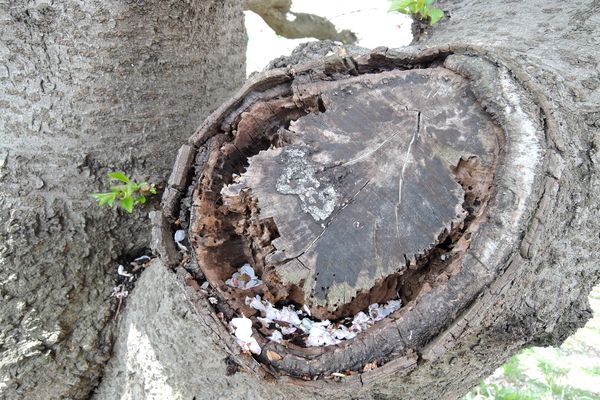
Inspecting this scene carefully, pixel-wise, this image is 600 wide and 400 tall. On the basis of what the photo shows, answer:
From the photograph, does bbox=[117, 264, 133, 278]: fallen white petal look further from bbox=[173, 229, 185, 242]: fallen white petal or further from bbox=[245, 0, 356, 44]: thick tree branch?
bbox=[245, 0, 356, 44]: thick tree branch

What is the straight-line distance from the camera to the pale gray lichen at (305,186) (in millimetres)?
938

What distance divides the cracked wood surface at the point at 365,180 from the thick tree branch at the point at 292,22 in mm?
3589

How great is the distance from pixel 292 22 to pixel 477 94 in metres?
3.88

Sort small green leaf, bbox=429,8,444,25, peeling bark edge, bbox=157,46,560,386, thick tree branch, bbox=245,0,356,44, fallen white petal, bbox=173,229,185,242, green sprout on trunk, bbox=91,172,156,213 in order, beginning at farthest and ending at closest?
thick tree branch, bbox=245,0,356,44 → small green leaf, bbox=429,8,444,25 → green sprout on trunk, bbox=91,172,156,213 → fallen white petal, bbox=173,229,185,242 → peeling bark edge, bbox=157,46,560,386

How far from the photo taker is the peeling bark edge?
86cm

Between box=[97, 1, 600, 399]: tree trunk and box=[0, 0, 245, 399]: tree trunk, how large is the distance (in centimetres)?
47

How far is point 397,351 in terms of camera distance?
0.87 metres

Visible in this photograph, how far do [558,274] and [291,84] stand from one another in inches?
27.3

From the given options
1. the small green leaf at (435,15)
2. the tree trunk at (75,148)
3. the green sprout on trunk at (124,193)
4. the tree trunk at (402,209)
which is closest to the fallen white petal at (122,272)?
the tree trunk at (75,148)

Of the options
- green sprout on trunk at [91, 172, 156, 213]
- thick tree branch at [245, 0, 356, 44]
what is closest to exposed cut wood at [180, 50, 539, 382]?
green sprout on trunk at [91, 172, 156, 213]

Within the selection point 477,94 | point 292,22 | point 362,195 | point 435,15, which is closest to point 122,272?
point 362,195

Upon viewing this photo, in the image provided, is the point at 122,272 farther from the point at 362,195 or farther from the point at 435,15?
the point at 435,15

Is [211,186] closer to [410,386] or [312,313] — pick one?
[312,313]

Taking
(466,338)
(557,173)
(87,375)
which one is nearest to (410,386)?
(466,338)
